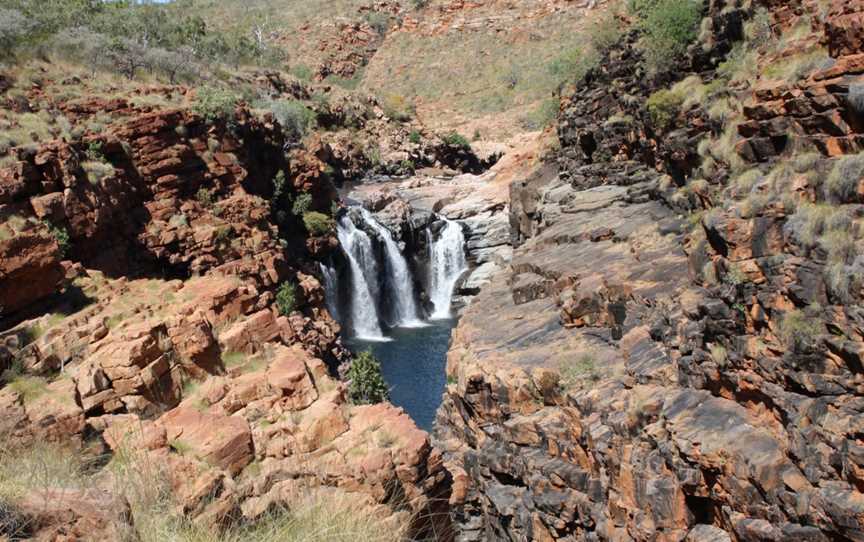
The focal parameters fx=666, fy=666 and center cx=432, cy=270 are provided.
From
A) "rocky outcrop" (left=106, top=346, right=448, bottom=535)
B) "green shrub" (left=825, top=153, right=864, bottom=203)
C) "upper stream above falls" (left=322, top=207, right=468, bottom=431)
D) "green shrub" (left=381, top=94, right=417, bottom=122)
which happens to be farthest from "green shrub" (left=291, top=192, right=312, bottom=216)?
"green shrub" (left=381, top=94, right=417, bottom=122)

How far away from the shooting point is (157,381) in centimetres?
1181

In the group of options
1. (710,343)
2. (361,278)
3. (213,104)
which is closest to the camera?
(710,343)

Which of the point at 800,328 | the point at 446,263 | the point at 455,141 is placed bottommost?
the point at 446,263

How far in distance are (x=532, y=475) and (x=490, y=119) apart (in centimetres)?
5379

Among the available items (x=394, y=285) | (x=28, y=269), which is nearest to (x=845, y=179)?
(x=28, y=269)

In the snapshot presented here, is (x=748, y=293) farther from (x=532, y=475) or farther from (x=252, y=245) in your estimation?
(x=252, y=245)

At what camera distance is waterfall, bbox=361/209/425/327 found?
124ft

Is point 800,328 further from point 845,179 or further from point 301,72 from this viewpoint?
point 301,72

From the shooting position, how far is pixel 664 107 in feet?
71.9

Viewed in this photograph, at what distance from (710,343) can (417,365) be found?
19.5m

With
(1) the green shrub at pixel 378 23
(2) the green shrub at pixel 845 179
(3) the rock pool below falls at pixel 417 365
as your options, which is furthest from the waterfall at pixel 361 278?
(1) the green shrub at pixel 378 23

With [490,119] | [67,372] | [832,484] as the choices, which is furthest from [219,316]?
[490,119]

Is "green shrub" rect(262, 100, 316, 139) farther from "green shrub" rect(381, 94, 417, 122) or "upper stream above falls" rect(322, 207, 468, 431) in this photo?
"green shrub" rect(381, 94, 417, 122)

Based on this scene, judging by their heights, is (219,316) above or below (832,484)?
above
